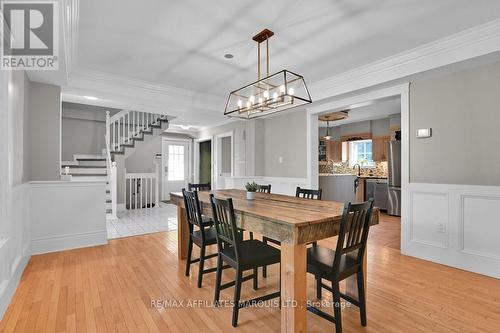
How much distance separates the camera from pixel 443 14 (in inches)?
92.4

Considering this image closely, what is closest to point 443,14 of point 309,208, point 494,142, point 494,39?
point 494,39

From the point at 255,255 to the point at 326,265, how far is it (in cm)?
54

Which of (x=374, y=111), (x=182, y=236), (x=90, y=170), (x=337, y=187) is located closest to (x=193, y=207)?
(x=182, y=236)

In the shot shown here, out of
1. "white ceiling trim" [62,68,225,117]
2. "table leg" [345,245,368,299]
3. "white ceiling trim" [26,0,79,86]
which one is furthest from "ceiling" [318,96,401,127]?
"white ceiling trim" [26,0,79,86]

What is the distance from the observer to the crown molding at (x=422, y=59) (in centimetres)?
254

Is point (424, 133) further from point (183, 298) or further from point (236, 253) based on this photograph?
point (183, 298)

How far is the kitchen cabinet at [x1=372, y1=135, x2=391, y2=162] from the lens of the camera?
22.4ft

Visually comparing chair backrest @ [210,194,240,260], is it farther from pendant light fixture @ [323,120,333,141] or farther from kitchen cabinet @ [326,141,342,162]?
kitchen cabinet @ [326,141,342,162]

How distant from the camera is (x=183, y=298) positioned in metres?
2.24

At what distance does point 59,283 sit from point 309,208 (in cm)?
256

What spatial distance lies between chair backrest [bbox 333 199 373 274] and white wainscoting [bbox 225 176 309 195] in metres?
3.06

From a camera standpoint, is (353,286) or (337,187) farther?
(337,187)

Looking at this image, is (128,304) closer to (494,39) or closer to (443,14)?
(443,14)

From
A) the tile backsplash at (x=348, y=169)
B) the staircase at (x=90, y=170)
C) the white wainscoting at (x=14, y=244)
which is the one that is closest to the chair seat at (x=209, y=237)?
the white wainscoting at (x=14, y=244)
